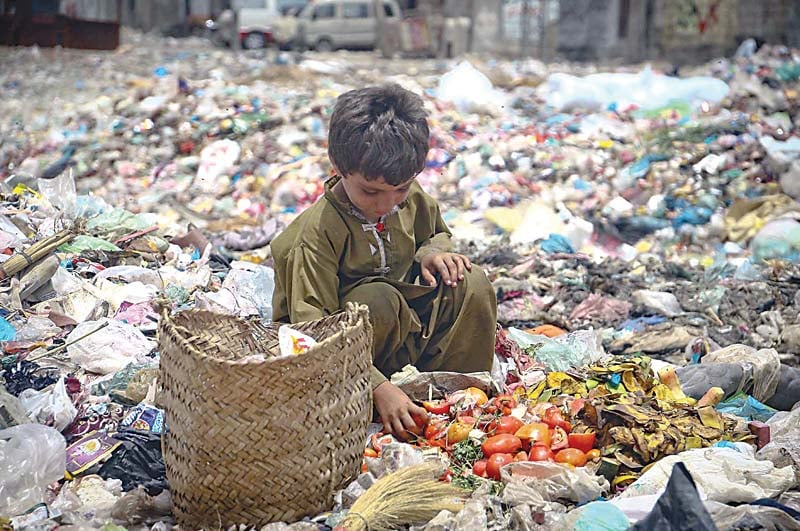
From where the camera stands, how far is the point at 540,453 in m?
2.33

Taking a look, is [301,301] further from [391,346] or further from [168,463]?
[168,463]

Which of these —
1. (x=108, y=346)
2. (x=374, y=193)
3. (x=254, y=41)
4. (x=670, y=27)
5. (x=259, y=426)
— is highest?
(x=670, y=27)

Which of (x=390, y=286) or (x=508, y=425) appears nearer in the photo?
(x=508, y=425)

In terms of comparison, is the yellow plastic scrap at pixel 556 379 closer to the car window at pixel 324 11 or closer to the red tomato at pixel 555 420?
the red tomato at pixel 555 420

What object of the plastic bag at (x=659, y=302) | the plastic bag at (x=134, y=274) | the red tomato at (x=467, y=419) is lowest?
the plastic bag at (x=659, y=302)

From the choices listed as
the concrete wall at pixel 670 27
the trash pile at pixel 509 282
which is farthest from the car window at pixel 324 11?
the trash pile at pixel 509 282

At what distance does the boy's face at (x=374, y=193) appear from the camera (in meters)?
2.54

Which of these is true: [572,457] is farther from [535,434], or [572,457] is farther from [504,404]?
[504,404]

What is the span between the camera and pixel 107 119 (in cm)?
915

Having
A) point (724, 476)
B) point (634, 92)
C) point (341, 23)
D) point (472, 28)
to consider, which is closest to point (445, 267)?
point (724, 476)

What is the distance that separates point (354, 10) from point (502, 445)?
18.9m

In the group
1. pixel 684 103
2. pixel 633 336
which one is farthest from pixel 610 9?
pixel 633 336

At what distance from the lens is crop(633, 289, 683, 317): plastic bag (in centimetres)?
444

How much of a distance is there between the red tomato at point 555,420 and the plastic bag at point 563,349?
2.29ft
